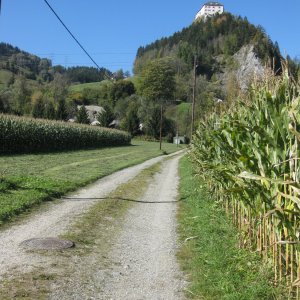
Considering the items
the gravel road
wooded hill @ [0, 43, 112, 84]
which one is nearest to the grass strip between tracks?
the gravel road

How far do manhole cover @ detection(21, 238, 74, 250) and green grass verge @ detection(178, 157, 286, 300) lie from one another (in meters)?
1.89

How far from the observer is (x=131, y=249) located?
7.56 metres

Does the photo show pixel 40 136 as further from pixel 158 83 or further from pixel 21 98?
pixel 158 83

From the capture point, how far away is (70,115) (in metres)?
99.2

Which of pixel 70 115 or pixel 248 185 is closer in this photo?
pixel 248 185

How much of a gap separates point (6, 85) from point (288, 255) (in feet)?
431

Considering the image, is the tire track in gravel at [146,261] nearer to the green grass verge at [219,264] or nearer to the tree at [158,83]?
the green grass verge at [219,264]

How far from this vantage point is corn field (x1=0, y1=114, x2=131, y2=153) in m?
31.3

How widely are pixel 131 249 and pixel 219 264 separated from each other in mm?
1793

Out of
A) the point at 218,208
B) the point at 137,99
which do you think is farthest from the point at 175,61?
the point at 218,208

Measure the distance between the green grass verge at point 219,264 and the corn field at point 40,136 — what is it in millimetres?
23763

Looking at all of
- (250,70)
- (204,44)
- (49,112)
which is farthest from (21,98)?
(250,70)

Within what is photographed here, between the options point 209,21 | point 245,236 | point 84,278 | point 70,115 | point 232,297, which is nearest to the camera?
point 232,297

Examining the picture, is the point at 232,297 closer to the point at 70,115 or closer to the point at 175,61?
the point at 70,115
